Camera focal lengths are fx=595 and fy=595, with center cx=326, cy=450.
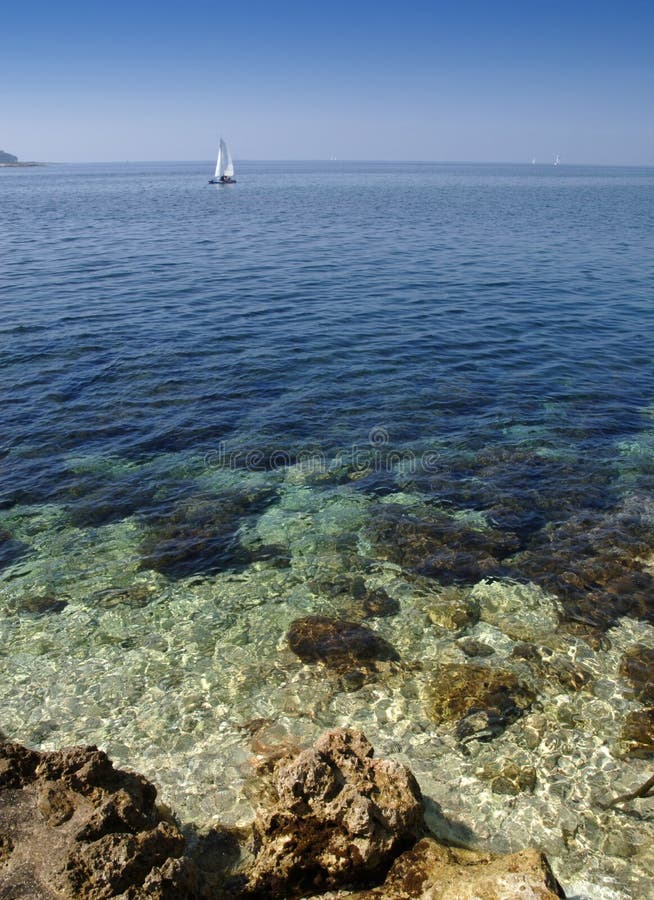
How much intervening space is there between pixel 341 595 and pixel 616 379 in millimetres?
17552

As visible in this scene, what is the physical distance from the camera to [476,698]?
10438 mm

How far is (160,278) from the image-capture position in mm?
41812

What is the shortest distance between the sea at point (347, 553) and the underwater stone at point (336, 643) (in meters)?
0.06

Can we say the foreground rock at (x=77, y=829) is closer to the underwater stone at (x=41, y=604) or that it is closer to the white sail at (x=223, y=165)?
the underwater stone at (x=41, y=604)

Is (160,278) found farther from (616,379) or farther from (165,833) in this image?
(165,833)

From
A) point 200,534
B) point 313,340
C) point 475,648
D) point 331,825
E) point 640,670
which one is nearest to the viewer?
point 331,825

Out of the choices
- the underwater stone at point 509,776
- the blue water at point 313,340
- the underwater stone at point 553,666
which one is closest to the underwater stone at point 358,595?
the underwater stone at point 553,666

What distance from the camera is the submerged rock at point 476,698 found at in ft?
32.7

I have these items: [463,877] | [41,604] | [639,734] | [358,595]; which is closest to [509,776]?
[639,734]

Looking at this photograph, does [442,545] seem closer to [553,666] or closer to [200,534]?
[553,666]

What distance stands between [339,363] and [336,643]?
16.4 m

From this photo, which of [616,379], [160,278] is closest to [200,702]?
[616,379]

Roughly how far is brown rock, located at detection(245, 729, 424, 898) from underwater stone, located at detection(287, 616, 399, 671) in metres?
3.72

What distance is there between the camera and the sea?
946 centimetres
